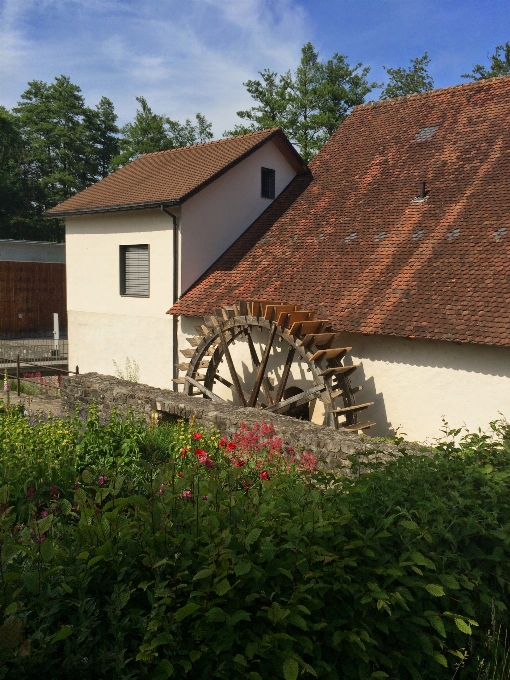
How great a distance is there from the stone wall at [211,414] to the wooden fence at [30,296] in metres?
18.2

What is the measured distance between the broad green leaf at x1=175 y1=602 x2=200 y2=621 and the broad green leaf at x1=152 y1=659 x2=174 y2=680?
19cm

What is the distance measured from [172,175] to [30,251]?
54.2 feet

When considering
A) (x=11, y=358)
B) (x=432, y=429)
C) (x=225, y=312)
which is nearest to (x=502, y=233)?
(x=432, y=429)

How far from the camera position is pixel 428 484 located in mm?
4531

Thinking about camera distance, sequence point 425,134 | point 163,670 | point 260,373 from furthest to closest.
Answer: point 425,134 < point 260,373 < point 163,670

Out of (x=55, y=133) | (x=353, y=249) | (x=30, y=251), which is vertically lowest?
(x=353, y=249)

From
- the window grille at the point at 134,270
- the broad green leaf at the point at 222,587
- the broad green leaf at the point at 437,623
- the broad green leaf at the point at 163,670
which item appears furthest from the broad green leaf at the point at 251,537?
the window grille at the point at 134,270

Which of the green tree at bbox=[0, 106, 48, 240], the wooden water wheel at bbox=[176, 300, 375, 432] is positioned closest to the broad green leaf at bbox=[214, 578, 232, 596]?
the wooden water wheel at bbox=[176, 300, 375, 432]

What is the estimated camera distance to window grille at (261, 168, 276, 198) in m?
16.5

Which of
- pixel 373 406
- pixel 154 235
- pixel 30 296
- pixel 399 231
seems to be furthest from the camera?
pixel 30 296

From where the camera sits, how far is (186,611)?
2.95m

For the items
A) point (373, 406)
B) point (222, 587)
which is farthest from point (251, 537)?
point (373, 406)

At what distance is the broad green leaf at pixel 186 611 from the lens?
2939 millimetres

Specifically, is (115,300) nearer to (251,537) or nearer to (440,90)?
(440,90)
